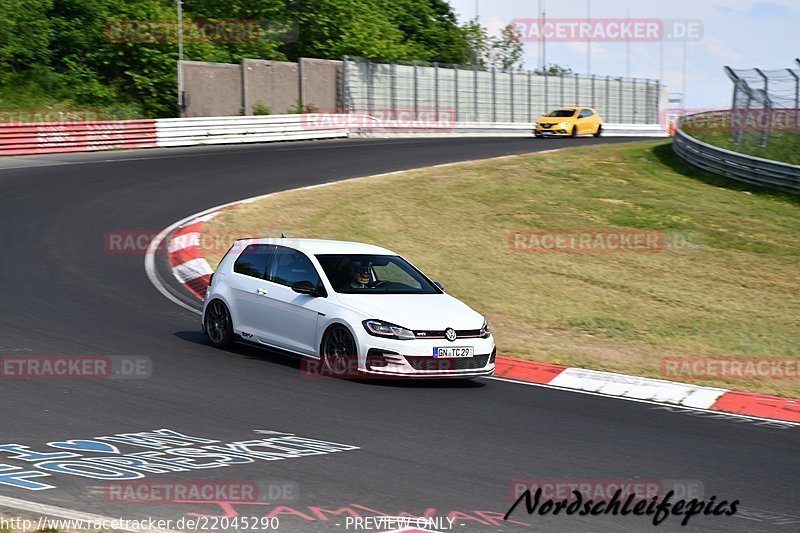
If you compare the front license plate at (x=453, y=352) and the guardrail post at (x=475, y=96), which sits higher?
the guardrail post at (x=475, y=96)

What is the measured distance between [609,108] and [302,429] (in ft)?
206

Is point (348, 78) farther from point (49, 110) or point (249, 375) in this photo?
point (249, 375)

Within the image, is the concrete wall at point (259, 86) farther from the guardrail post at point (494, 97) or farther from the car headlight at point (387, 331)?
the car headlight at point (387, 331)

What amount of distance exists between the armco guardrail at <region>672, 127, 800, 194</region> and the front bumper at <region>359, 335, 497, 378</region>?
18723mm

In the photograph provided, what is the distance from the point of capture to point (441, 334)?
1128 cm

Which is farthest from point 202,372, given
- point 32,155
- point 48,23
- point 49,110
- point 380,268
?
point 48,23

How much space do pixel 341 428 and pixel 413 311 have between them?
8.51ft

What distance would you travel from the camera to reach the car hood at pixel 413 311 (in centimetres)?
1127

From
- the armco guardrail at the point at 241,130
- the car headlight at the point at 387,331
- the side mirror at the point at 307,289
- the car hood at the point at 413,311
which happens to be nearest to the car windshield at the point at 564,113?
the armco guardrail at the point at 241,130

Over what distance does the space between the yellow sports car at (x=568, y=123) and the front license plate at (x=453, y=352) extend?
121 feet
